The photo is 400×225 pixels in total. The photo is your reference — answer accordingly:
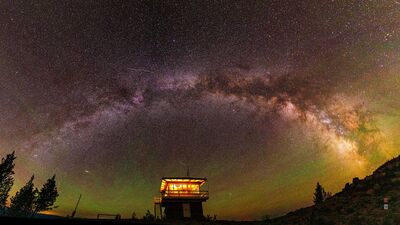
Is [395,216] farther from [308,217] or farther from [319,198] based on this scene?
[319,198]

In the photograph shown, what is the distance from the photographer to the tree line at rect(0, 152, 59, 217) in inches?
2598

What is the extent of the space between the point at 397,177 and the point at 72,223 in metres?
43.5

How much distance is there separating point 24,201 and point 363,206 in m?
67.0

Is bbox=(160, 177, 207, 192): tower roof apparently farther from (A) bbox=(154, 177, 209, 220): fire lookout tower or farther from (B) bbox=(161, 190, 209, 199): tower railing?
(B) bbox=(161, 190, 209, 199): tower railing

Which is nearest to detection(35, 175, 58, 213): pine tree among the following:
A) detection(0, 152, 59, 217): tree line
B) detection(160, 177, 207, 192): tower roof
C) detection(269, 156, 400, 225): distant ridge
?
detection(0, 152, 59, 217): tree line

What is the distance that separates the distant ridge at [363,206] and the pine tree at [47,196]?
54.5 meters

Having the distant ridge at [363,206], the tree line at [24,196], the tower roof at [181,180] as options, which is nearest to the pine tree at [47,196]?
the tree line at [24,196]

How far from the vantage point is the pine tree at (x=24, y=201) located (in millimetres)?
66312

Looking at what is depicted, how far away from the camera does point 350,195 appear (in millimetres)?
38969

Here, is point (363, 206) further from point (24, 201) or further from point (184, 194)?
point (24, 201)

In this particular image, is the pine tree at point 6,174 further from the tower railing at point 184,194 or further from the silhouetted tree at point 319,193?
the silhouetted tree at point 319,193

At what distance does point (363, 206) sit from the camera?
3262 centimetres

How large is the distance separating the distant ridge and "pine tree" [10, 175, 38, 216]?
57.0 metres

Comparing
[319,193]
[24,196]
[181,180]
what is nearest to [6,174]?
[24,196]
